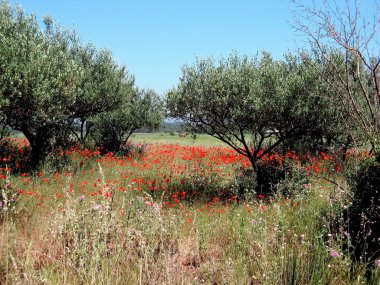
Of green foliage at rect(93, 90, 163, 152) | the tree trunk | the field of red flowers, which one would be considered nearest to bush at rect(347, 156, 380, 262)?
the field of red flowers

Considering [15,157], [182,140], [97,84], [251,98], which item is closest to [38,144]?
[15,157]

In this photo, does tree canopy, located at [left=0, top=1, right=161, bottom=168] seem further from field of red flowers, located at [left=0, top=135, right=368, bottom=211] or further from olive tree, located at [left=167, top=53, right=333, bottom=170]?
olive tree, located at [left=167, top=53, right=333, bottom=170]

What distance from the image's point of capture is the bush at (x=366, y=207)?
6.10 m

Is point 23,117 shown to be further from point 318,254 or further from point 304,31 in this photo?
point 318,254

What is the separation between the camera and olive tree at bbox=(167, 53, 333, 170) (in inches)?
480

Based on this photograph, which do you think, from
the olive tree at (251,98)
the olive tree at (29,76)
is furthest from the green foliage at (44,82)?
the olive tree at (251,98)

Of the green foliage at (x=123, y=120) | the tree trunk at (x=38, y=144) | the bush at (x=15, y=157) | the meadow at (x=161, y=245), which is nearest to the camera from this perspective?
the meadow at (x=161, y=245)

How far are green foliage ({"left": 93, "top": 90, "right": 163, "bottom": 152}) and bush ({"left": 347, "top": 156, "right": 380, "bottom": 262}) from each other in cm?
1775

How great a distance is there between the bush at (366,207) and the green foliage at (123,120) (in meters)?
17.7

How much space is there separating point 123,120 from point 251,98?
43.9ft

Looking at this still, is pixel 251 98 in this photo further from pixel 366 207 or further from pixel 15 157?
pixel 15 157

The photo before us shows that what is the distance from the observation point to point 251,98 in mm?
11734

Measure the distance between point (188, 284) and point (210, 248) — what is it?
1.98 m

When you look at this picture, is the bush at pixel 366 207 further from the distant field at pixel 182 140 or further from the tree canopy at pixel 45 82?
the distant field at pixel 182 140
